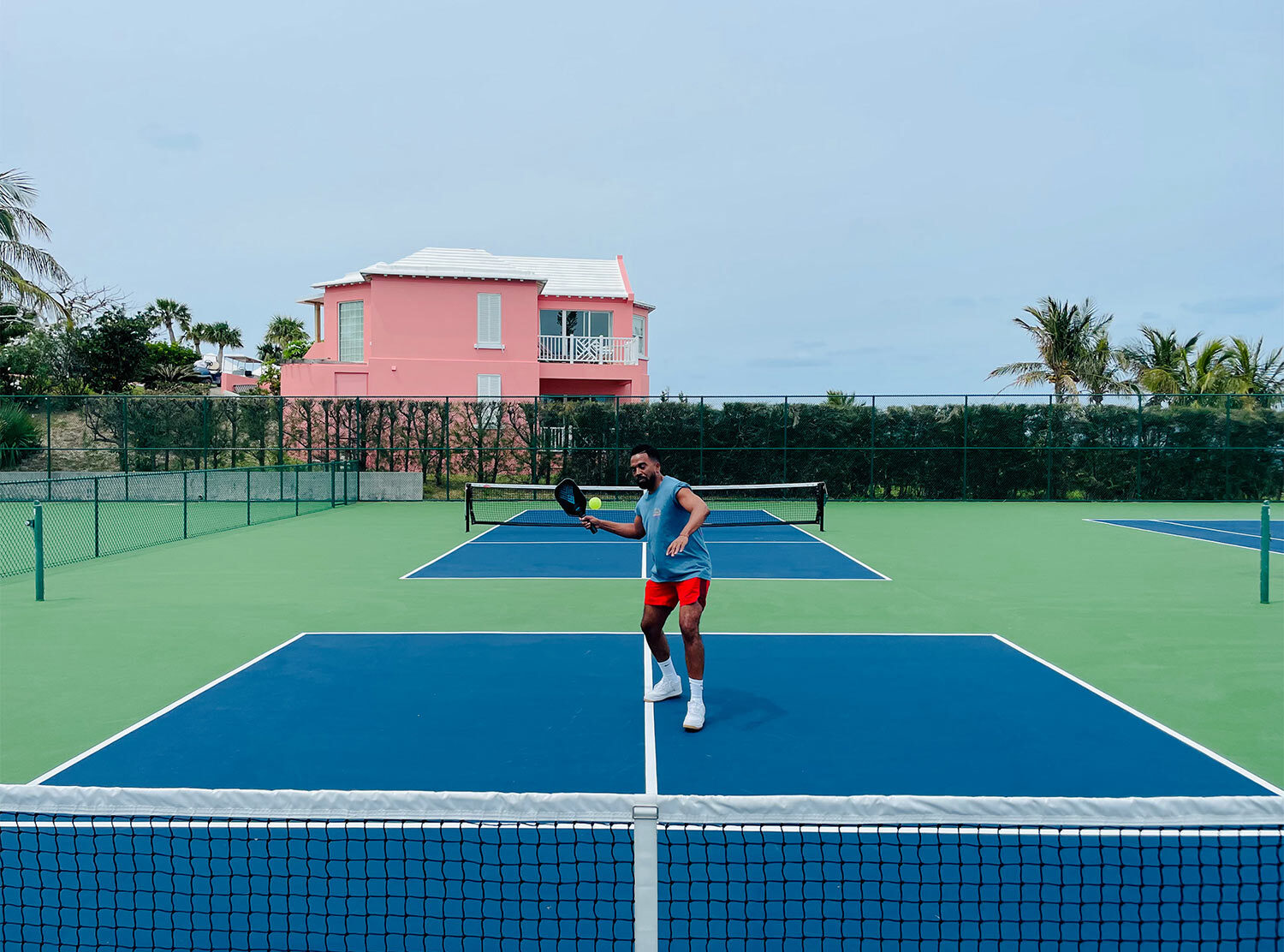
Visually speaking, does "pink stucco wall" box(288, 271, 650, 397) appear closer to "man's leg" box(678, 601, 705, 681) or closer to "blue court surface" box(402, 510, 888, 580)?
"blue court surface" box(402, 510, 888, 580)

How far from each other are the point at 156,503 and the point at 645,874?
25.2m

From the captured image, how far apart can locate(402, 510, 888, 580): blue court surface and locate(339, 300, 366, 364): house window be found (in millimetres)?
17722

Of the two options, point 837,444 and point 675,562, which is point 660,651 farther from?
point 837,444

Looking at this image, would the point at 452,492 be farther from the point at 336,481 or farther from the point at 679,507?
the point at 679,507

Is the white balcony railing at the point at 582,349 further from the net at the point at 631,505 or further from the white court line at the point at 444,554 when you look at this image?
the white court line at the point at 444,554

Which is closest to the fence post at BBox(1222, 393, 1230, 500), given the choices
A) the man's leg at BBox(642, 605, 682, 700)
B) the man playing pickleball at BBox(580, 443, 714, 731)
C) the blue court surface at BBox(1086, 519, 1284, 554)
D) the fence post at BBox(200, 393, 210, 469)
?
the blue court surface at BBox(1086, 519, 1284, 554)

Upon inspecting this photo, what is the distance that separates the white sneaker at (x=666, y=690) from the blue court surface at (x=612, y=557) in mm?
4715

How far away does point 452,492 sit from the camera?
87.8 feet

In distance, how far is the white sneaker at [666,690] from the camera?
6.88 meters

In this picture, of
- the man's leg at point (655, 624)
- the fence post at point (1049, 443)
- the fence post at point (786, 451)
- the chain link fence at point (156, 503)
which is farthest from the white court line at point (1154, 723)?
the fence post at point (1049, 443)

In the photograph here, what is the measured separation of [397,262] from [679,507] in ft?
96.7

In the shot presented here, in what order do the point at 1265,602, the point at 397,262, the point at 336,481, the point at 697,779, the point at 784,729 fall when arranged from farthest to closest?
the point at 397,262 → the point at 336,481 → the point at 1265,602 → the point at 784,729 → the point at 697,779

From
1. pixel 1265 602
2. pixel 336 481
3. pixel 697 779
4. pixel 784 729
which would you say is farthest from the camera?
pixel 336 481

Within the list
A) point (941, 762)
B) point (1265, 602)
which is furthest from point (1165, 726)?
point (1265, 602)
